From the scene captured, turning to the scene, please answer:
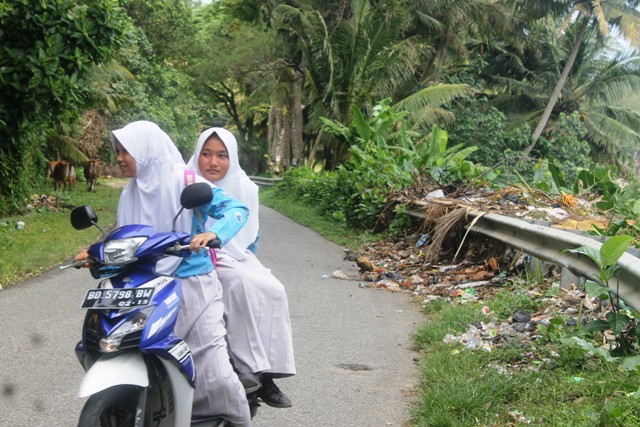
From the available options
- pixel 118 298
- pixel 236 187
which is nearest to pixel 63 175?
pixel 236 187

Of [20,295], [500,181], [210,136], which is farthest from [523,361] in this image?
[500,181]

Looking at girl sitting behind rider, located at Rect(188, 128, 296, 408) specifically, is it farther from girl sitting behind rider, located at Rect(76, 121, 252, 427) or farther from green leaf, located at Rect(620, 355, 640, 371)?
green leaf, located at Rect(620, 355, 640, 371)

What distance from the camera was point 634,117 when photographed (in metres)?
40.0

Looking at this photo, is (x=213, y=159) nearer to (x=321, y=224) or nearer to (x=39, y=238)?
(x=39, y=238)

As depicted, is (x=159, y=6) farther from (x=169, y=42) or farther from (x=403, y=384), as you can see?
(x=403, y=384)

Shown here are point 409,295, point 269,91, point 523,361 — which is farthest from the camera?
point 269,91

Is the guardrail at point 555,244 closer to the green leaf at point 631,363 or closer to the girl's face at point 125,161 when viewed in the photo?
the green leaf at point 631,363

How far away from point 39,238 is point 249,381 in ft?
30.3

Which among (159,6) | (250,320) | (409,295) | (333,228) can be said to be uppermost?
(159,6)

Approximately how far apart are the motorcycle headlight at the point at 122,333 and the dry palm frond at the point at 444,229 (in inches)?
317

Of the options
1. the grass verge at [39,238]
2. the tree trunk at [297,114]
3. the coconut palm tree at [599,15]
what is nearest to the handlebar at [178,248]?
the grass verge at [39,238]

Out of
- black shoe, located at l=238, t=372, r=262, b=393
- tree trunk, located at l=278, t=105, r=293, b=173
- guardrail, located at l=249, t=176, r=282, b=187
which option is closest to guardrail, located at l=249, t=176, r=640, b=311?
black shoe, located at l=238, t=372, r=262, b=393

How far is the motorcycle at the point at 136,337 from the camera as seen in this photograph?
10.6 ft

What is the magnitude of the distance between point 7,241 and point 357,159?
873 cm
